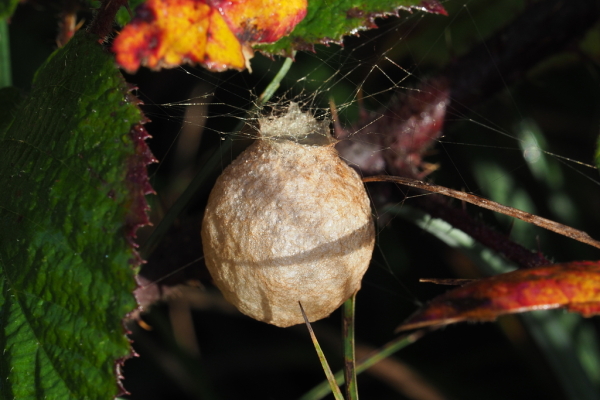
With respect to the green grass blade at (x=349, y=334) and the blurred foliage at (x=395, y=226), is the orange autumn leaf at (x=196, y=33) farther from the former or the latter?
the blurred foliage at (x=395, y=226)

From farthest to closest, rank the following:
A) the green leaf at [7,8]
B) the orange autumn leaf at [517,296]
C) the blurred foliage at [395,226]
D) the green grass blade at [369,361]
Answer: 1. the blurred foliage at [395,226]
2. the green grass blade at [369,361]
3. the green leaf at [7,8]
4. the orange autumn leaf at [517,296]

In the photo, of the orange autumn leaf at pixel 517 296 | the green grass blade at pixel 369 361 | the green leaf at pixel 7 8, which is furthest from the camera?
the green grass blade at pixel 369 361

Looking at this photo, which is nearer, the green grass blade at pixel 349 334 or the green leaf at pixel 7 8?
the green leaf at pixel 7 8

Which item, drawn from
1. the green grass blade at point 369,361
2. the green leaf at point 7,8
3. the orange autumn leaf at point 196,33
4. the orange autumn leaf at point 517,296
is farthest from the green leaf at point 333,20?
the green grass blade at point 369,361

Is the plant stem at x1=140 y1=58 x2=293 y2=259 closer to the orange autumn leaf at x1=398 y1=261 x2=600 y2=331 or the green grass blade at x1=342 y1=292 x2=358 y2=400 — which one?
the green grass blade at x1=342 y1=292 x2=358 y2=400

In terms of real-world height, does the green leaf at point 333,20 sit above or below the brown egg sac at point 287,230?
above

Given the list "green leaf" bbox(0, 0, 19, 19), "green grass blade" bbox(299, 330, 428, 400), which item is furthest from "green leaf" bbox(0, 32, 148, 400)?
"green grass blade" bbox(299, 330, 428, 400)
